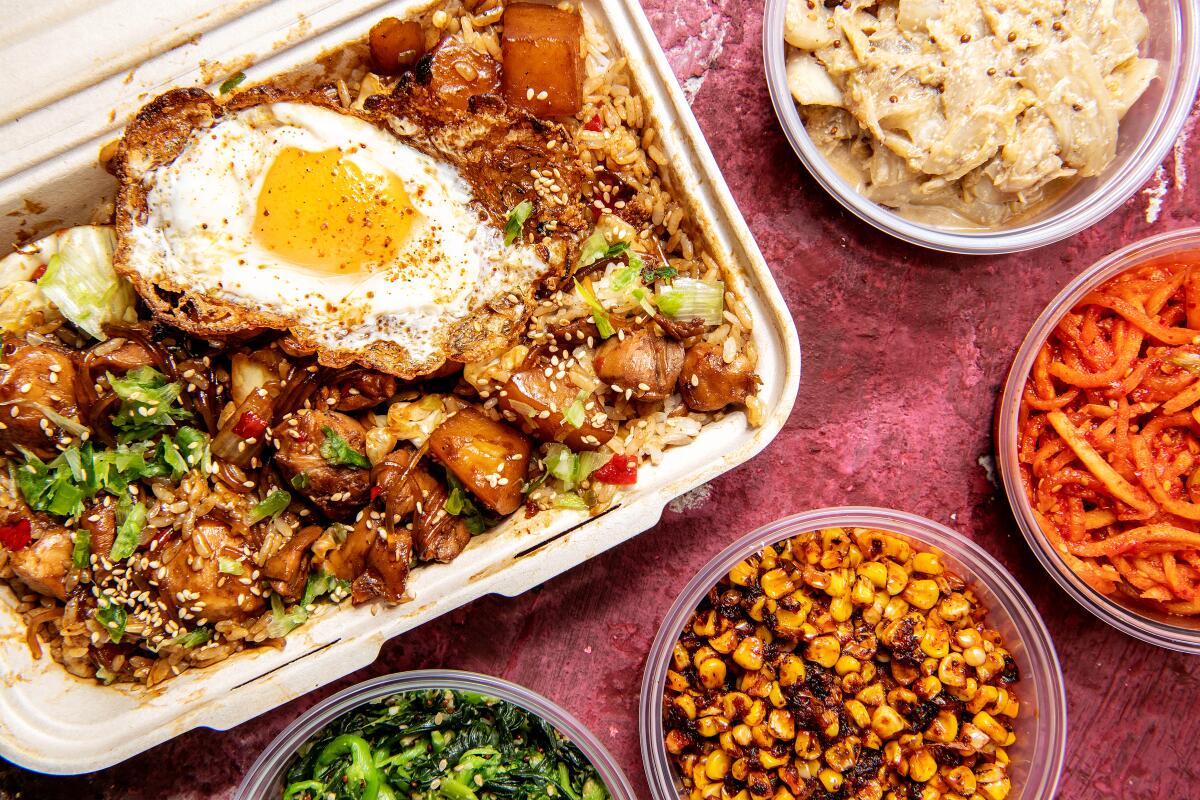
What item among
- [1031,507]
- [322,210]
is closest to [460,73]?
[322,210]

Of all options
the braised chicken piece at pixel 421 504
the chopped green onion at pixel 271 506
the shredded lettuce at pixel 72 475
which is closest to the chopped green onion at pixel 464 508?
the braised chicken piece at pixel 421 504

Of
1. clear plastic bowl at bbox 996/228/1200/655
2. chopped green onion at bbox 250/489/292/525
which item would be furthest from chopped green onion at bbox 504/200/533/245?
clear plastic bowl at bbox 996/228/1200/655

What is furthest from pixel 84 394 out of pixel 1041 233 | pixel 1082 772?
pixel 1082 772

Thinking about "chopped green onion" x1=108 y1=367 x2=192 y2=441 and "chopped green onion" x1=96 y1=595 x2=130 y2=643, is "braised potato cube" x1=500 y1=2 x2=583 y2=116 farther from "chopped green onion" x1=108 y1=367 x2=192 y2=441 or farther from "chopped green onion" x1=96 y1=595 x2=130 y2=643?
"chopped green onion" x1=96 y1=595 x2=130 y2=643

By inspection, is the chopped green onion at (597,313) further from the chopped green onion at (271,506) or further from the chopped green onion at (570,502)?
the chopped green onion at (271,506)

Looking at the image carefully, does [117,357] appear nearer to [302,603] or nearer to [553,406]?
→ [302,603]

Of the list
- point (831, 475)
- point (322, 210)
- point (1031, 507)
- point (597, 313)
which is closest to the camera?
point (322, 210)
